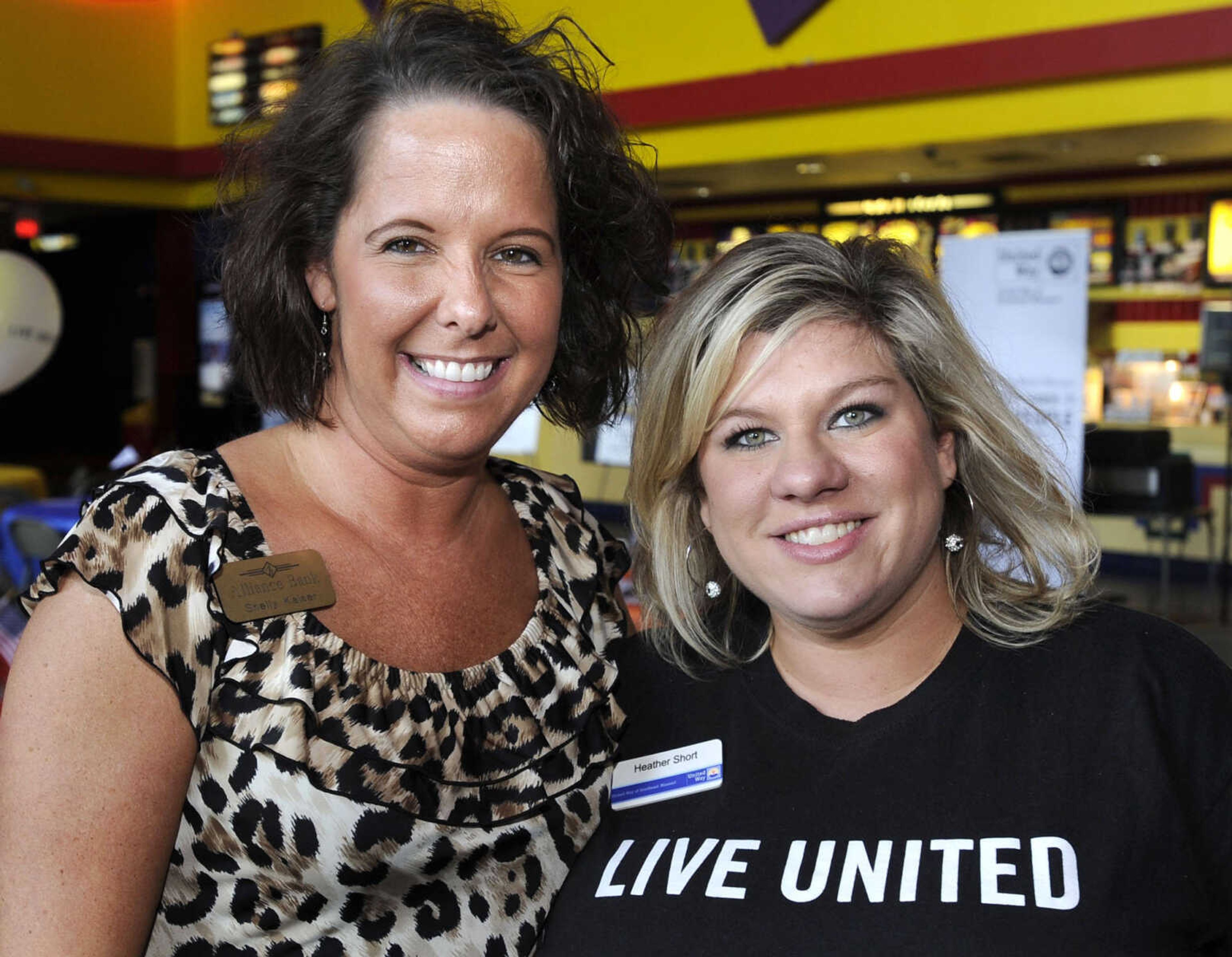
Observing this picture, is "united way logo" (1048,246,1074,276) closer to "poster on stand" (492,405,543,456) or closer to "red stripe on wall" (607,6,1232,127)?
"red stripe on wall" (607,6,1232,127)

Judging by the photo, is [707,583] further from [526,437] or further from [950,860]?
[526,437]

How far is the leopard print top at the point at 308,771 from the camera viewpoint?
133cm

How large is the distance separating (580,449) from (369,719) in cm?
837

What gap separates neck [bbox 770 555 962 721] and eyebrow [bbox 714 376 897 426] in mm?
270

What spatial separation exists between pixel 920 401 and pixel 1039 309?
Result: 3.70m

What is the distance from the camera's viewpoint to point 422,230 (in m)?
1.51

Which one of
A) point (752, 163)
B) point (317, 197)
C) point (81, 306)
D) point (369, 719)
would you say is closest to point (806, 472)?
point (369, 719)

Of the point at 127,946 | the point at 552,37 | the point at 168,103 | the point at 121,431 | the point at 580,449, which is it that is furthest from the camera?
the point at 121,431

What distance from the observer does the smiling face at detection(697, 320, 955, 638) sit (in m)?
1.60

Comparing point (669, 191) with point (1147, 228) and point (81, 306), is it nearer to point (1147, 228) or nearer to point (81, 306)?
point (1147, 228)

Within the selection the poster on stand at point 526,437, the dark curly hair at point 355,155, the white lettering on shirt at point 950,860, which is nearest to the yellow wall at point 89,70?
the poster on stand at point 526,437

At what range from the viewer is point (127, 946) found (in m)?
1.26

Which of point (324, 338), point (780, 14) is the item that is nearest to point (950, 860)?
point (324, 338)

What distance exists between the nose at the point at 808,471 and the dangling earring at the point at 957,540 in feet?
0.88
